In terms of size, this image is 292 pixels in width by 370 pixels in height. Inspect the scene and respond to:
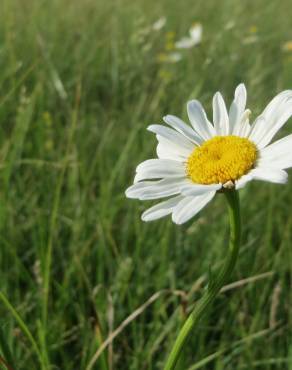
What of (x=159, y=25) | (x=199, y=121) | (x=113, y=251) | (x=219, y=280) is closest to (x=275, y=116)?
(x=199, y=121)

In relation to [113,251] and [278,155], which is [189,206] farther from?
[113,251]

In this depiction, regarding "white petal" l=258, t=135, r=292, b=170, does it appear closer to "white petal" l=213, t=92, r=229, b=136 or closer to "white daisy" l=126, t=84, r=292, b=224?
"white daisy" l=126, t=84, r=292, b=224

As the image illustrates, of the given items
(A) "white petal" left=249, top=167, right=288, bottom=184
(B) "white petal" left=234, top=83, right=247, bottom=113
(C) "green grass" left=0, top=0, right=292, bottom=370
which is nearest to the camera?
(A) "white petal" left=249, top=167, right=288, bottom=184

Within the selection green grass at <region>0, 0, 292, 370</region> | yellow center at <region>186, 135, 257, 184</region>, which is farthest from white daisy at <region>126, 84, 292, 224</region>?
green grass at <region>0, 0, 292, 370</region>

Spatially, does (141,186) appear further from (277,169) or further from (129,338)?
(129,338)

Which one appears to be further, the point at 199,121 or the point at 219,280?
the point at 199,121
